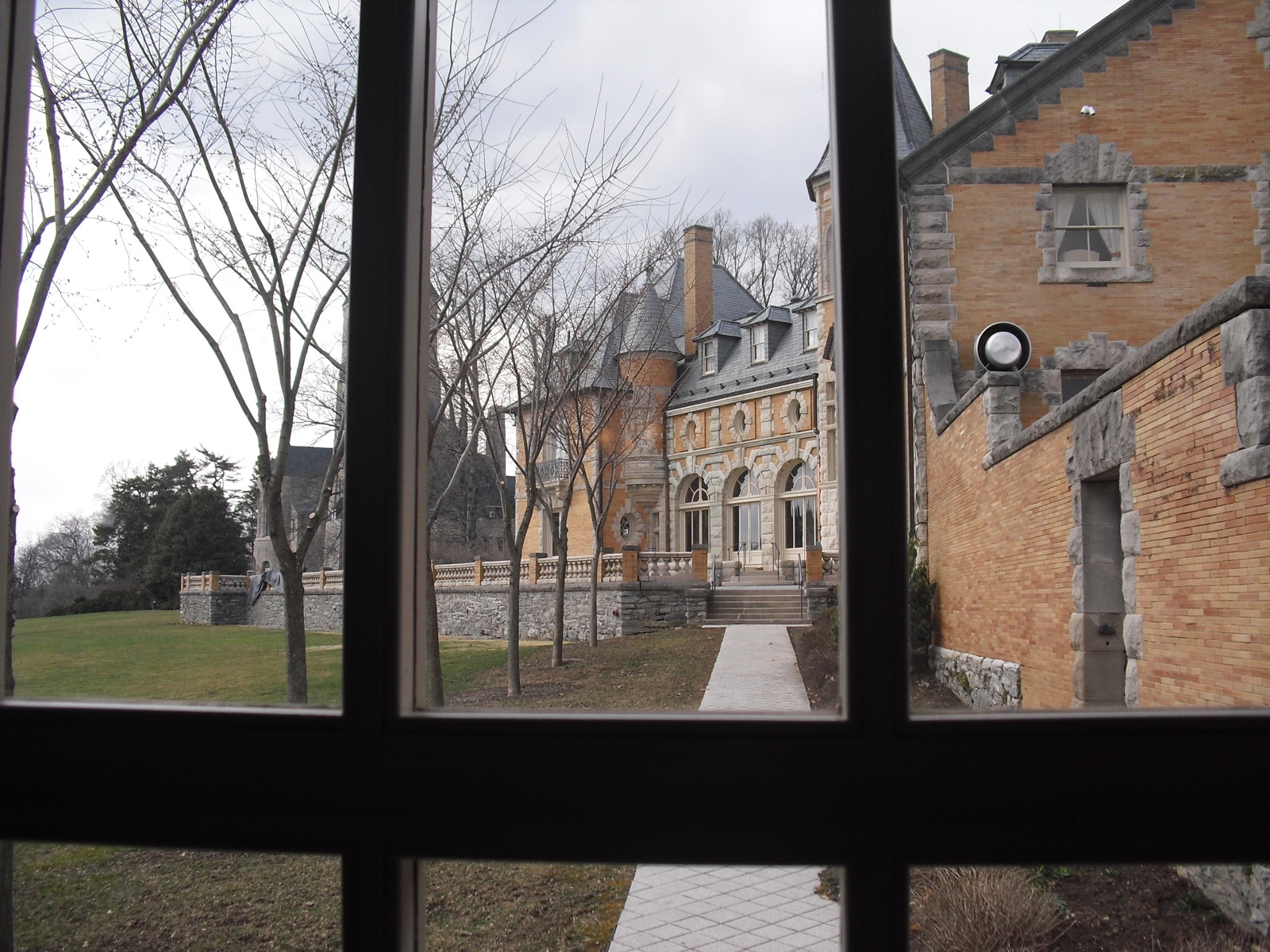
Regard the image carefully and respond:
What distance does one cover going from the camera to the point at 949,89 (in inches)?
532

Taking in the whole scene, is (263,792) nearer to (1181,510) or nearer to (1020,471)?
(1181,510)

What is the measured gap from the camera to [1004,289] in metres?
10.0

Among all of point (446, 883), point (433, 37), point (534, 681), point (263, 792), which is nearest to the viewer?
point (263, 792)

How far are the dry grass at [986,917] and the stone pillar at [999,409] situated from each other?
4.28 metres

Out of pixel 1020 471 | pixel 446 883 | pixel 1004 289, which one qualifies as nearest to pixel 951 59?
pixel 1004 289

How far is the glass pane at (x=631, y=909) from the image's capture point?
4004 millimetres

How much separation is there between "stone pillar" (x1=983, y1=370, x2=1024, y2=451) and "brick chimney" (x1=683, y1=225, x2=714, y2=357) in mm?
13056

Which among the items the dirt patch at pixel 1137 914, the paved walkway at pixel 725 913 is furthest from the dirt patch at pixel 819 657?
the dirt patch at pixel 1137 914

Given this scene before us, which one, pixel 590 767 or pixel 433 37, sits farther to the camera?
pixel 433 37

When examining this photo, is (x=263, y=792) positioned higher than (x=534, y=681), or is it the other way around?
(x=263, y=792)

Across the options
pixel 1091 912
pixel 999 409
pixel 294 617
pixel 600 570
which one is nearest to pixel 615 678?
pixel 999 409

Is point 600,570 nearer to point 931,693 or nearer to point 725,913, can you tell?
point 931,693

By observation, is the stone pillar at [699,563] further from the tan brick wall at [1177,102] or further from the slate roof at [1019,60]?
the tan brick wall at [1177,102]

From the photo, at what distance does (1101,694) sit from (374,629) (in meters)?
5.78
